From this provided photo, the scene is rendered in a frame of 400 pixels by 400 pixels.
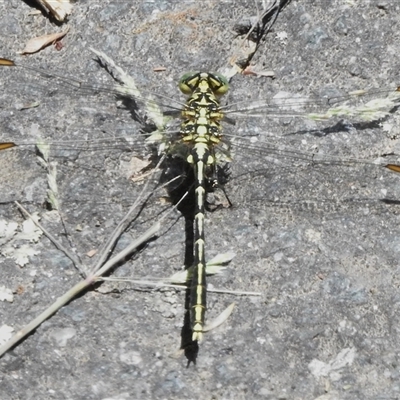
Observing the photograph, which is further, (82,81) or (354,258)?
(82,81)

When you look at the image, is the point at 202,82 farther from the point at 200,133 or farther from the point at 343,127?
the point at 343,127

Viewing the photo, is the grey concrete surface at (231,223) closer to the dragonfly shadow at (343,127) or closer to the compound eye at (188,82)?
the dragonfly shadow at (343,127)

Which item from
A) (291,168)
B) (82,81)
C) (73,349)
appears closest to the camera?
(73,349)

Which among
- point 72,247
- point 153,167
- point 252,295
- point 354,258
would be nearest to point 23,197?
point 72,247

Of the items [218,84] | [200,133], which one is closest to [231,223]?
[200,133]

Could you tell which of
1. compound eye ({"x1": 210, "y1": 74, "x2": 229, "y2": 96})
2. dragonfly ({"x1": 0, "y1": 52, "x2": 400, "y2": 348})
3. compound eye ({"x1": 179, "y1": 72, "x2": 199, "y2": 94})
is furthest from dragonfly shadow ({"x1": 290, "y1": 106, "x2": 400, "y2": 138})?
compound eye ({"x1": 179, "y1": 72, "x2": 199, "y2": 94})

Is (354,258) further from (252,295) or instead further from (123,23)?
(123,23)

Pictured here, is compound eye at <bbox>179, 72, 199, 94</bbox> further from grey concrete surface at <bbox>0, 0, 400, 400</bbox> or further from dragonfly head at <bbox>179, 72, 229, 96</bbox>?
grey concrete surface at <bbox>0, 0, 400, 400</bbox>
